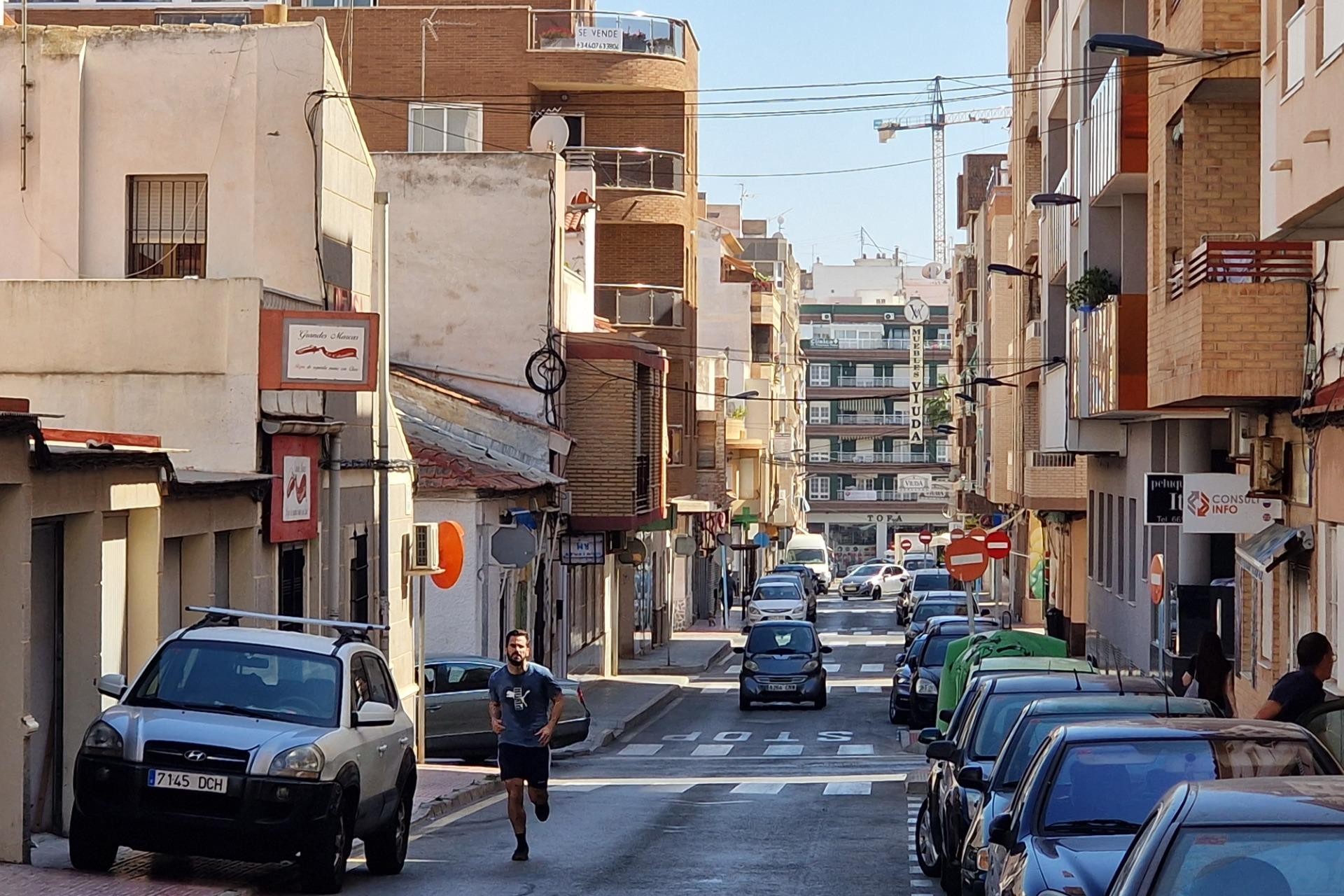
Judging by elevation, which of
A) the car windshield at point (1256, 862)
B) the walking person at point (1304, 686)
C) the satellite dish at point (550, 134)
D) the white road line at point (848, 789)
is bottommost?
the white road line at point (848, 789)

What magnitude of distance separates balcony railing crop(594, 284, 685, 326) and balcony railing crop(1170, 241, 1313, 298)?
103ft

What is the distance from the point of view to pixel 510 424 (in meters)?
36.4

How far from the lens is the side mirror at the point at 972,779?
11.5m

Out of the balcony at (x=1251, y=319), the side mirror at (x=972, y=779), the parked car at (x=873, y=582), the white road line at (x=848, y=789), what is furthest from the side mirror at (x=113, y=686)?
the parked car at (x=873, y=582)

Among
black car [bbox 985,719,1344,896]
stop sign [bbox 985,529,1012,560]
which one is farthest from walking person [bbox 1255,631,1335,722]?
stop sign [bbox 985,529,1012,560]

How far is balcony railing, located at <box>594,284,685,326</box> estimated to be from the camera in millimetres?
49906

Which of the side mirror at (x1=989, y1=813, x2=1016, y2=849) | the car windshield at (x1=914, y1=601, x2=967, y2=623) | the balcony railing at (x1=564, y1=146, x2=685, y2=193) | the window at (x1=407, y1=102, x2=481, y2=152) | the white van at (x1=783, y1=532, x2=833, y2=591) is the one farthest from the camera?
the white van at (x1=783, y1=532, x2=833, y2=591)

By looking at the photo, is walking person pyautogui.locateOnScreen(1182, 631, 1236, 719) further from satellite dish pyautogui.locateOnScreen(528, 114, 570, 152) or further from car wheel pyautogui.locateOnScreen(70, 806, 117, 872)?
satellite dish pyautogui.locateOnScreen(528, 114, 570, 152)

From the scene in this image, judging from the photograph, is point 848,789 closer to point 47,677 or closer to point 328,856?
point 47,677

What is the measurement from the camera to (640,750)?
30156mm

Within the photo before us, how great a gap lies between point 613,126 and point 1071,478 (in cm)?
1451

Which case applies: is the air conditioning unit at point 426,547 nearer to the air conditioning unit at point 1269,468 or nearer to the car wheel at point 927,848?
the air conditioning unit at point 1269,468

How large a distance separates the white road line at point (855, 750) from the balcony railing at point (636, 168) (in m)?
21.5

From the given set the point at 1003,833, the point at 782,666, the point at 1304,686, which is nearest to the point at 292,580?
the point at 1304,686
